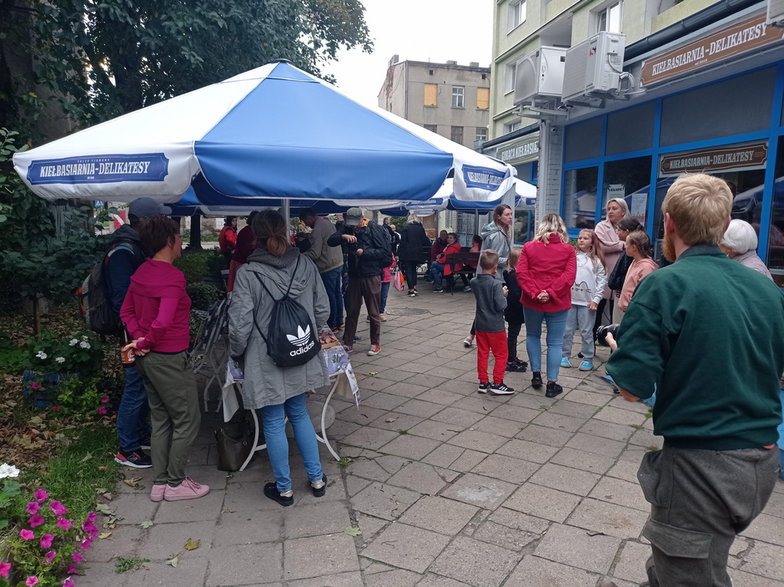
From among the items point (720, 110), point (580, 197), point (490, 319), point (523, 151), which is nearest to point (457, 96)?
point (523, 151)

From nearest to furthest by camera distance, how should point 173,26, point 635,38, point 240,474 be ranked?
point 240,474 → point 173,26 → point 635,38

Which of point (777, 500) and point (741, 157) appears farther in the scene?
point (741, 157)

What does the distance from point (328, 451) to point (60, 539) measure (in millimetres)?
1856

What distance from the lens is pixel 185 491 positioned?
353 centimetres

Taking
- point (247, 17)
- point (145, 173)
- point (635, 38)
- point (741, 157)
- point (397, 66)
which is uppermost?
point (397, 66)

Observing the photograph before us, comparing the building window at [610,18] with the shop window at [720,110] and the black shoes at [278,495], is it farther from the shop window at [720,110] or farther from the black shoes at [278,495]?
the black shoes at [278,495]

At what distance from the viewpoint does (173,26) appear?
7426 millimetres

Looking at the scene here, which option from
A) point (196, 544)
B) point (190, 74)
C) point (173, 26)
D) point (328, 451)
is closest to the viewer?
point (196, 544)

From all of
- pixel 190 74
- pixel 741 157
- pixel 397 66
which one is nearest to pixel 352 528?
pixel 741 157

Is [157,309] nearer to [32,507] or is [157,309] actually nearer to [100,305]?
[100,305]

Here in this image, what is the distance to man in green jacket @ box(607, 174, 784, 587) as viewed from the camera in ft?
6.06

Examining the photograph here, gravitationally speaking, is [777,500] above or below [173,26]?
below

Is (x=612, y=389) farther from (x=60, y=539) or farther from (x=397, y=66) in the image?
(x=397, y=66)

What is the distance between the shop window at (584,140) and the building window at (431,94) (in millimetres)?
33001
